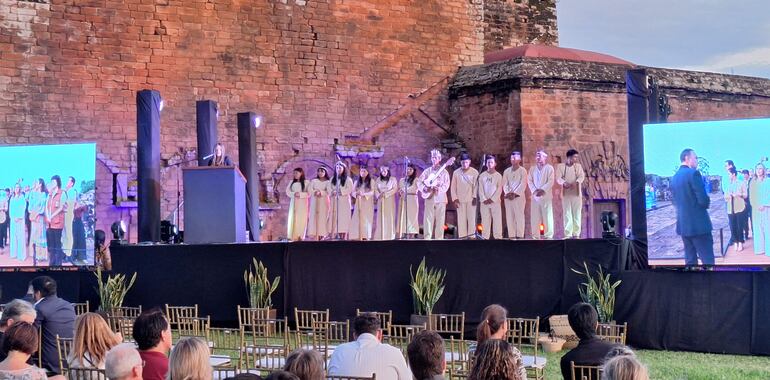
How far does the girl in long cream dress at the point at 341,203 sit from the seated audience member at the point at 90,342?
8849mm

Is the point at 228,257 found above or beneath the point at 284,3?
beneath

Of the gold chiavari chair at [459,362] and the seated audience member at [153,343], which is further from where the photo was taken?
the gold chiavari chair at [459,362]

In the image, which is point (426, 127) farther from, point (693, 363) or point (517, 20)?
point (693, 363)

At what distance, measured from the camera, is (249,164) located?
15203 millimetres

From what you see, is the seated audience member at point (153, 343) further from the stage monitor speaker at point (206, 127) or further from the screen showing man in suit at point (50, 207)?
the stage monitor speaker at point (206, 127)

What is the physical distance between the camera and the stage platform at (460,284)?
10109 millimetres

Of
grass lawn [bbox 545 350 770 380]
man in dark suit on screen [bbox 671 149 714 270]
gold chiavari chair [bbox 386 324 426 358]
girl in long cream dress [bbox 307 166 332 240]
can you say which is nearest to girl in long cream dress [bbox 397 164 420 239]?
girl in long cream dress [bbox 307 166 332 240]

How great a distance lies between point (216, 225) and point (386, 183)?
3086 millimetres

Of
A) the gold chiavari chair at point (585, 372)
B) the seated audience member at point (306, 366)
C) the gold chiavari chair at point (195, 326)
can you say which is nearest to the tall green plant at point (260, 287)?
the gold chiavari chair at point (195, 326)

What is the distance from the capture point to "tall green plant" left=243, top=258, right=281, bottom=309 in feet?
38.6

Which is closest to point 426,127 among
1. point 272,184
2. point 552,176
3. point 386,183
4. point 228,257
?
point 272,184

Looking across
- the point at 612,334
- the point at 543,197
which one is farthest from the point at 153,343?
the point at 543,197

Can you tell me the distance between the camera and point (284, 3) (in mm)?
18375

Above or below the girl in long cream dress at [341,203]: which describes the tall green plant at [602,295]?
below
